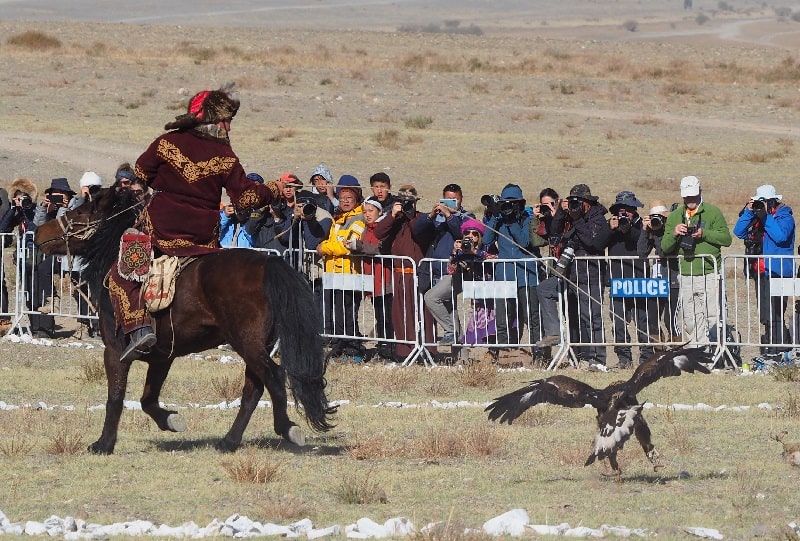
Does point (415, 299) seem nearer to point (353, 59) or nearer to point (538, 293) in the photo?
point (538, 293)

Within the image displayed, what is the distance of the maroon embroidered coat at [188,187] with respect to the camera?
10219 mm

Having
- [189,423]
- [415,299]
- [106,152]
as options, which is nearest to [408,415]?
[189,423]

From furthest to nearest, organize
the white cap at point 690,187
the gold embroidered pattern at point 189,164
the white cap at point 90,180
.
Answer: the white cap at point 90,180 → the white cap at point 690,187 → the gold embroidered pattern at point 189,164

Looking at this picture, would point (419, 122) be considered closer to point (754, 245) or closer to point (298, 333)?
point (754, 245)

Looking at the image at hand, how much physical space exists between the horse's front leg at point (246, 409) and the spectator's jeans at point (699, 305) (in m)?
6.00

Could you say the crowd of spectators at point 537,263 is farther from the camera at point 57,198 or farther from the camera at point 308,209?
the camera at point 57,198

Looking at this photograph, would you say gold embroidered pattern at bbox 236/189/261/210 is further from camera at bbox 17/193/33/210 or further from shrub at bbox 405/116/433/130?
shrub at bbox 405/116/433/130

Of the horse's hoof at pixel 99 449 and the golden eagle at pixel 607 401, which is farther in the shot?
the horse's hoof at pixel 99 449

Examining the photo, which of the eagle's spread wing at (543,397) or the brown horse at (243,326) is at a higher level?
the brown horse at (243,326)

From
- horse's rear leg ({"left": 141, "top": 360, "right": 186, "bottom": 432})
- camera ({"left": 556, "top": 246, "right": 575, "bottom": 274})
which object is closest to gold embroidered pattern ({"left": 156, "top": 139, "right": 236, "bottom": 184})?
horse's rear leg ({"left": 141, "top": 360, "right": 186, "bottom": 432})

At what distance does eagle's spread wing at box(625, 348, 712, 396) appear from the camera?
9055mm

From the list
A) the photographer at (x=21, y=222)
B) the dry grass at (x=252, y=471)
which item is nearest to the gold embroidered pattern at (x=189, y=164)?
the dry grass at (x=252, y=471)

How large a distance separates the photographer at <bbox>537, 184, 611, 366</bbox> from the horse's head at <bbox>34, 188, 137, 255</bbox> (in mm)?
5782


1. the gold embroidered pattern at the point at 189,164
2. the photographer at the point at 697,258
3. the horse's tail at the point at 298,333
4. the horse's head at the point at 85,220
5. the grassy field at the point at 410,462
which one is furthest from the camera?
the photographer at the point at 697,258
